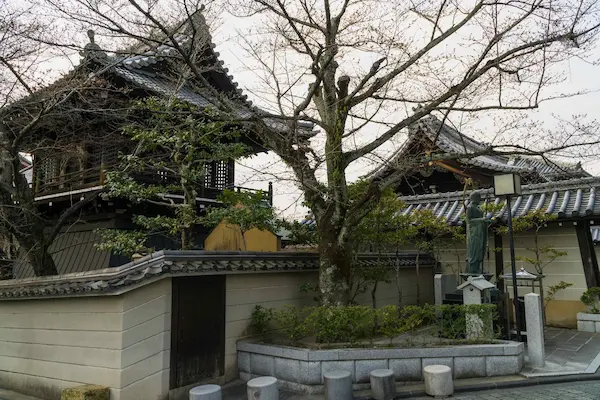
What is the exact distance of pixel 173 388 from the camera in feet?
24.3

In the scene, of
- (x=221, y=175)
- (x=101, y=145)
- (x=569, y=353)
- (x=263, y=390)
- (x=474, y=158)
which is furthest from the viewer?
(x=221, y=175)

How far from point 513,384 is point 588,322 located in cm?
607

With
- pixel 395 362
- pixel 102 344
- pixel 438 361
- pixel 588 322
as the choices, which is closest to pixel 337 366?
pixel 395 362

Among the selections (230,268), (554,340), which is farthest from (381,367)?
(554,340)

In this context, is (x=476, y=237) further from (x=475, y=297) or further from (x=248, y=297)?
(x=248, y=297)

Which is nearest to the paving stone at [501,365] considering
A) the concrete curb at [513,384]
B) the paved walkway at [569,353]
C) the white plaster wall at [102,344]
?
the paved walkway at [569,353]

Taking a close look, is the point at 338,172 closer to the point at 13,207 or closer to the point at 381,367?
the point at 381,367

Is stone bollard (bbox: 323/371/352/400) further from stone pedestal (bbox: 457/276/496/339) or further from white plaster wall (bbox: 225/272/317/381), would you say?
stone pedestal (bbox: 457/276/496/339)

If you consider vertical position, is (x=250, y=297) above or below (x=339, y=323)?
above

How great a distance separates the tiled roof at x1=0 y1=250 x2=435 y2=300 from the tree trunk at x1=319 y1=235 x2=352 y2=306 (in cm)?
97

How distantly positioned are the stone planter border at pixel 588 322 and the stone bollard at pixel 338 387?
8.39 metres

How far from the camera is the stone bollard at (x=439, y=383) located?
6766 mm

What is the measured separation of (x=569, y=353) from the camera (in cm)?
906

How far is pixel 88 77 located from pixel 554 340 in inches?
510
